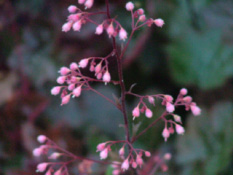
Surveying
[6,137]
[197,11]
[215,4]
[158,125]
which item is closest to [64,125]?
[6,137]

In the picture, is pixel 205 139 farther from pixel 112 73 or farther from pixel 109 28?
pixel 109 28

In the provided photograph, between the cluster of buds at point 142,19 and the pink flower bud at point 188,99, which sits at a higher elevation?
the cluster of buds at point 142,19

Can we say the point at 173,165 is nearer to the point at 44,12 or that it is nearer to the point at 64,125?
the point at 64,125

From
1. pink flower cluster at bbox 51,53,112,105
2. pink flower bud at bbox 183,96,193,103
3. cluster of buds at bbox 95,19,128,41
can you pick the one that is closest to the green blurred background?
pink flower bud at bbox 183,96,193,103

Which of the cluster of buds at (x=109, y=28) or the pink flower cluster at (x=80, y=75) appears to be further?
the pink flower cluster at (x=80, y=75)

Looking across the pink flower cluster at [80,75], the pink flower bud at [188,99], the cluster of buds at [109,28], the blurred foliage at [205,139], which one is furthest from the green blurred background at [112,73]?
the cluster of buds at [109,28]

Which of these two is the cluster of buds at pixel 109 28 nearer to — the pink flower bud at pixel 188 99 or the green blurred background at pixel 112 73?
the pink flower bud at pixel 188 99

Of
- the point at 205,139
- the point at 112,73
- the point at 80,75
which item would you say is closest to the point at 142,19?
the point at 80,75

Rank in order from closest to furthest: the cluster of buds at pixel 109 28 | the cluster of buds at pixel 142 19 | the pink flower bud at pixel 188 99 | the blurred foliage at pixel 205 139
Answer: the cluster of buds at pixel 109 28, the cluster of buds at pixel 142 19, the pink flower bud at pixel 188 99, the blurred foliage at pixel 205 139

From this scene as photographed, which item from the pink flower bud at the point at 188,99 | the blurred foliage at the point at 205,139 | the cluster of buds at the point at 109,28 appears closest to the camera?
the cluster of buds at the point at 109,28
